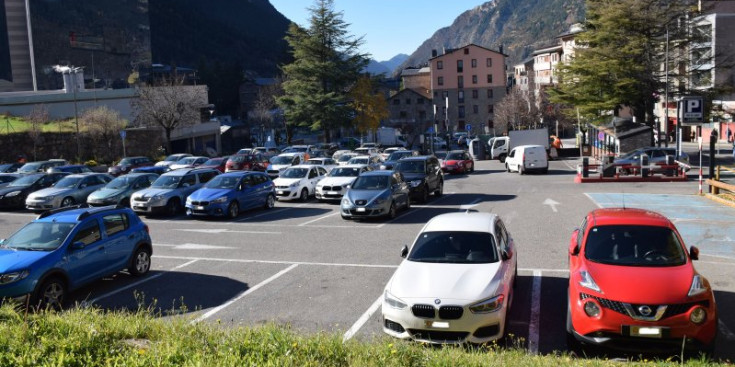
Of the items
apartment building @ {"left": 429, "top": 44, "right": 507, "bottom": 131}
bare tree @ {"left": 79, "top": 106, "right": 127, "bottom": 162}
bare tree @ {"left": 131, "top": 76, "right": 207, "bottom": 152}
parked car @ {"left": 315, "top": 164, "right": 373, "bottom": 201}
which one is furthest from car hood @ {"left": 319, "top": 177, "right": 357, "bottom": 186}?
apartment building @ {"left": 429, "top": 44, "right": 507, "bottom": 131}

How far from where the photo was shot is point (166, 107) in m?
51.8

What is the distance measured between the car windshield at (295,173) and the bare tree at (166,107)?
26.7 metres

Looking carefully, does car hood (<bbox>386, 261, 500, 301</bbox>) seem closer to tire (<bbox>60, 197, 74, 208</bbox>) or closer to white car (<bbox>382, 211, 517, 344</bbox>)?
white car (<bbox>382, 211, 517, 344</bbox>)

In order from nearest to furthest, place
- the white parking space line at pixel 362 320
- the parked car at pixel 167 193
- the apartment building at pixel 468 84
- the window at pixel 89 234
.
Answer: the white parking space line at pixel 362 320
the window at pixel 89 234
the parked car at pixel 167 193
the apartment building at pixel 468 84

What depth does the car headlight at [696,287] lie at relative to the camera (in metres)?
7.47

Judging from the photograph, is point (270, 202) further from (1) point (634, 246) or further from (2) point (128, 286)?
(1) point (634, 246)

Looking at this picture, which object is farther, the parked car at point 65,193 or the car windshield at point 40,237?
the parked car at point 65,193

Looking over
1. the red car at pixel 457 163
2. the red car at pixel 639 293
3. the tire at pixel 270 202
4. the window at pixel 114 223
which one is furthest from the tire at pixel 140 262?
the red car at pixel 457 163

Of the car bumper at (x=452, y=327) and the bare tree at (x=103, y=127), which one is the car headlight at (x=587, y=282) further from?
the bare tree at (x=103, y=127)

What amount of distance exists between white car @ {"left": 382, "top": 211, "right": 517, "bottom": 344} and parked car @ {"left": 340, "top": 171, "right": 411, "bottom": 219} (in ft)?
31.5

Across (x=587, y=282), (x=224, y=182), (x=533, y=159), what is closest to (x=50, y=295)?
(x=587, y=282)

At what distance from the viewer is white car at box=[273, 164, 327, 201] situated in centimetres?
2591

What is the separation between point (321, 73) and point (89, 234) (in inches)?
1854

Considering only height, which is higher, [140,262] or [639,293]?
[639,293]
